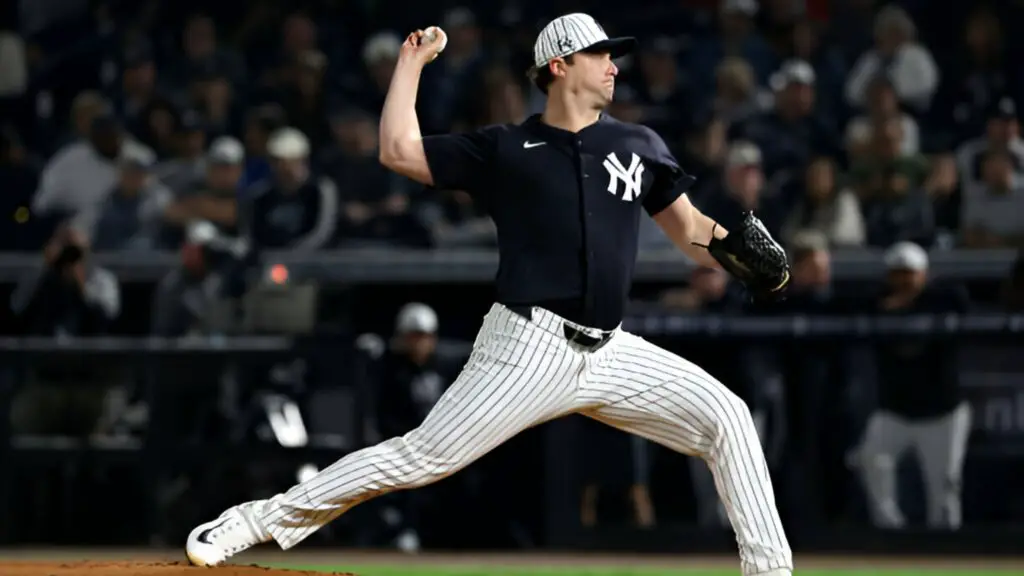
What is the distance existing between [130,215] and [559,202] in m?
7.21

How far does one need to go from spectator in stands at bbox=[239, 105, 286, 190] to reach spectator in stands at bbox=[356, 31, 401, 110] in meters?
0.63

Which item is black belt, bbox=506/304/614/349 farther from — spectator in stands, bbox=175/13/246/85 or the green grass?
spectator in stands, bbox=175/13/246/85

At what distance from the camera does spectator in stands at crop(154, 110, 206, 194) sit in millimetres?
12281

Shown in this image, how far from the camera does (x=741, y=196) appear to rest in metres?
11.3

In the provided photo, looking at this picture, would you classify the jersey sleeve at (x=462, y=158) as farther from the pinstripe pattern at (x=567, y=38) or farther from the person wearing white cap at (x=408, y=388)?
the person wearing white cap at (x=408, y=388)

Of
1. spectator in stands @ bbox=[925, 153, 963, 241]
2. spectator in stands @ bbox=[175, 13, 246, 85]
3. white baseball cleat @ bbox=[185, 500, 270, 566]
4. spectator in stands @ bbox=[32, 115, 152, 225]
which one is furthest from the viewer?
spectator in stands @ bbox=[175, 13, 246, 85]

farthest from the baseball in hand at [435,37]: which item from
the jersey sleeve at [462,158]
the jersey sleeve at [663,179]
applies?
the jersey sleeve at [663,179]

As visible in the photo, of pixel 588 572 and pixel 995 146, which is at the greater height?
pixel 995 146

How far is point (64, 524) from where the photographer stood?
1008 centimetres

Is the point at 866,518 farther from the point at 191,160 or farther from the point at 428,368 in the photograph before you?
the point at 191,160

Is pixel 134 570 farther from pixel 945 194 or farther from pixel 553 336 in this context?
pixel 945 194

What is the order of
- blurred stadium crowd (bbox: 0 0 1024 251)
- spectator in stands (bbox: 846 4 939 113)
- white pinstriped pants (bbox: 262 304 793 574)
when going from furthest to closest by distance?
spectator in stands (bbox: 846 4 939 113) < blurred stadium crowd (bbox: 0 0 1024 251) < white pinstriped pants (bbox: 262 304 793 574)

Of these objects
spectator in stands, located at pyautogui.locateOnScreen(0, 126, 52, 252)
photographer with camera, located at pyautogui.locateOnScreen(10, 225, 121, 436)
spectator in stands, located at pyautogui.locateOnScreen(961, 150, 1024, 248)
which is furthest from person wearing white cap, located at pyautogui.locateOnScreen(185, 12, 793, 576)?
spectator in stands, located at pyautogui.locateOnScreen(0, 126, 52, 252)

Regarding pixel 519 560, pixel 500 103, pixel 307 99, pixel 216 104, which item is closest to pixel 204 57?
pixel 216 104
